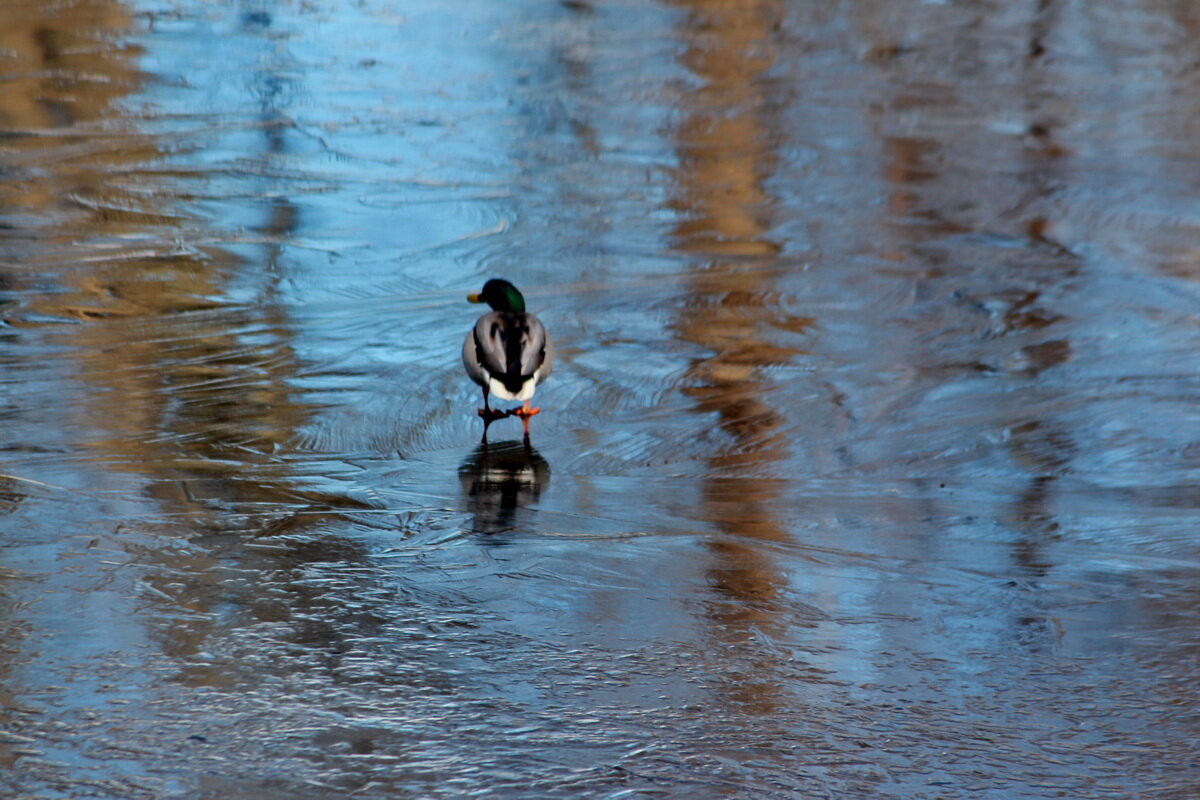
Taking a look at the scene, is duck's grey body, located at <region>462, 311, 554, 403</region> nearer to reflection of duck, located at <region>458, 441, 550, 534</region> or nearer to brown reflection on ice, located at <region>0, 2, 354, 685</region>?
reflection of duck, located at <region>458, 441, 550, 534</region>

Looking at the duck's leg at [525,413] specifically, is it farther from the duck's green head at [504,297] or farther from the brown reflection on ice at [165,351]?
the brown reflection on ice at [165,351]

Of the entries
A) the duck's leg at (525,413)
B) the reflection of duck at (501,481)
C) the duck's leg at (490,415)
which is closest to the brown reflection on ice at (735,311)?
the reflection of duck at (501,481)

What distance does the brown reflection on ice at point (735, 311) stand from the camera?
13.5 feet

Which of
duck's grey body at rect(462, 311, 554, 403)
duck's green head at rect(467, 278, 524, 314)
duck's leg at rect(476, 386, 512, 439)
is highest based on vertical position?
duck's green head at rect(467, 278, 524, 314)

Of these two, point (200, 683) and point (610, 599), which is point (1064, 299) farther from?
point (200, 683)

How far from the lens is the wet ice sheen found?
128 inches

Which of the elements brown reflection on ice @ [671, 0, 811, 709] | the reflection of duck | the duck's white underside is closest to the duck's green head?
the duck's white underside

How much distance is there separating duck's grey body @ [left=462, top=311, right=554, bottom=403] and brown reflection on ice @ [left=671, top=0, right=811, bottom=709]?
0.73 meters

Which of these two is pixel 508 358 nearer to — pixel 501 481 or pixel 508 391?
pixel 508 391

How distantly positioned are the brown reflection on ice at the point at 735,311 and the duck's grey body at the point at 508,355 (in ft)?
2.39

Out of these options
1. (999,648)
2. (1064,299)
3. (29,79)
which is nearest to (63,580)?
(999,648)

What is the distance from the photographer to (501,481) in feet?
16.0

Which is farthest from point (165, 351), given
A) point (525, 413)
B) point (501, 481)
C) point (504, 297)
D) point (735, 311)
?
point (735, 311)

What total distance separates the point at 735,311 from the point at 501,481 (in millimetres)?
2217
